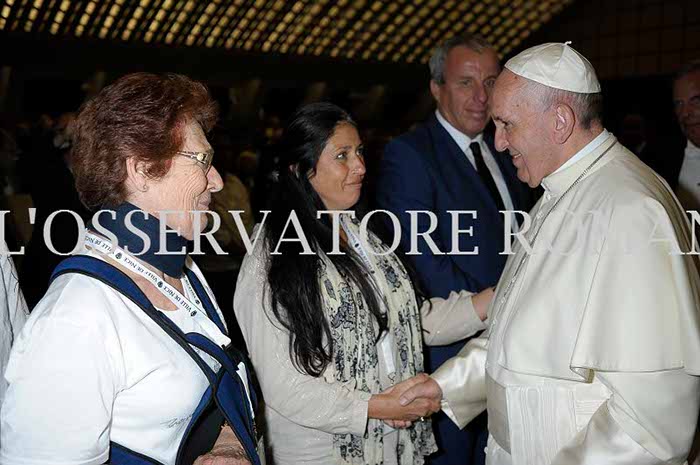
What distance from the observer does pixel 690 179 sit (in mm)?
4574

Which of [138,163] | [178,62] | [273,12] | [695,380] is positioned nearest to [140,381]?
[138,163]

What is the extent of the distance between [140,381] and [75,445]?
7.8 inches

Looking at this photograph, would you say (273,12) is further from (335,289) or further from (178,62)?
(335,289)

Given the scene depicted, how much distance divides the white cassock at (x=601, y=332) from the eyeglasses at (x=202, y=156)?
Result: 103 centimetres

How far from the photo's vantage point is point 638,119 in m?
8.62

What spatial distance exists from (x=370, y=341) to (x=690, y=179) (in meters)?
2.95

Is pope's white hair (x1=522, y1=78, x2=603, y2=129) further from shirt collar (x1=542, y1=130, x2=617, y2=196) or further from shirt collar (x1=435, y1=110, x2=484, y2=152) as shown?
shirt collar (x1=435, y1=110, x2=484, y2=152)

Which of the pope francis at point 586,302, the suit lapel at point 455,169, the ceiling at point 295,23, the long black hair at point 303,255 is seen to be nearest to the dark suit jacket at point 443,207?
the suit lapel at point 455,169

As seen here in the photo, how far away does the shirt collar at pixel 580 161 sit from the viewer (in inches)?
88.6

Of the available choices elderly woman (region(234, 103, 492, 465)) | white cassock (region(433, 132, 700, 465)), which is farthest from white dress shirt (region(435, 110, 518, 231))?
white cassock (region(433, 132, 700, 465))

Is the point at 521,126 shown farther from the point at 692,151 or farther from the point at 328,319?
the point at 692,151

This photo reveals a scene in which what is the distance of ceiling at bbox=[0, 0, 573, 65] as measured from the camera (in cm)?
2967

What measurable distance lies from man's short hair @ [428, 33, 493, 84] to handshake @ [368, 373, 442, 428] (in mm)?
1893

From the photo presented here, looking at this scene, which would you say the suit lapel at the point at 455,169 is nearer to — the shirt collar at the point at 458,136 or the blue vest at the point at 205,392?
the shirt collar at the point at 458,136
